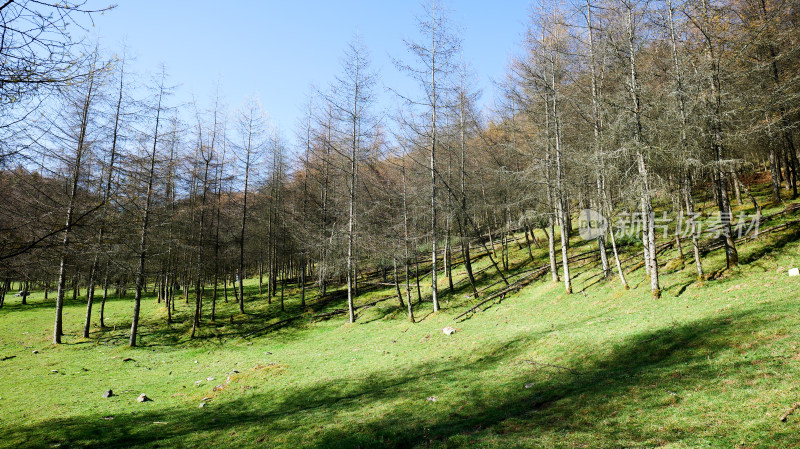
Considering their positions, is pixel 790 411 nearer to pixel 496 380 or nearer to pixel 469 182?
pixel 496 380

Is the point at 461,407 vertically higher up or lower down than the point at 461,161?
lower down

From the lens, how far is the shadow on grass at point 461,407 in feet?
19.5

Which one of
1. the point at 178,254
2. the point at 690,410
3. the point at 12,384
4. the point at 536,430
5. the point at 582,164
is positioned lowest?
the point at 12,384

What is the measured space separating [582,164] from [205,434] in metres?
13.2

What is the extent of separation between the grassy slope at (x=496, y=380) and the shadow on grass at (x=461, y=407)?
0.04m

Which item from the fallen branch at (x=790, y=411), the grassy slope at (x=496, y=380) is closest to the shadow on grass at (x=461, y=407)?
the grassy slope at (x=496, y=380)

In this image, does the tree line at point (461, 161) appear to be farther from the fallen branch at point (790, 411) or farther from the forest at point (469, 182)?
the fallen branch at point (790, 411)

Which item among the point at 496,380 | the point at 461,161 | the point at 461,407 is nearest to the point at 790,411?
the point at 461,407

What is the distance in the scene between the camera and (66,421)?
8.31 m

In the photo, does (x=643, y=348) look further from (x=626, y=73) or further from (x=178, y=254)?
(x=178, y=254)

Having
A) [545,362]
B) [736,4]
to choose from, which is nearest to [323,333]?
[545,362]

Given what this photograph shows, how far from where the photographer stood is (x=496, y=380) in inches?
326

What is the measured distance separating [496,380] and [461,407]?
1.47m

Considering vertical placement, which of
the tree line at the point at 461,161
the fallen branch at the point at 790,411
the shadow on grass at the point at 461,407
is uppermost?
the tree line at the point at 461,161
